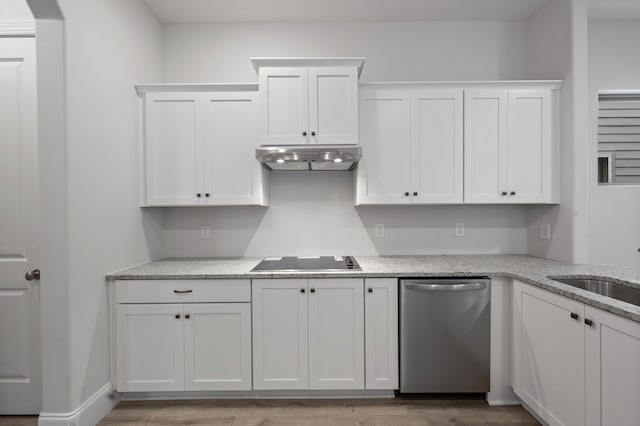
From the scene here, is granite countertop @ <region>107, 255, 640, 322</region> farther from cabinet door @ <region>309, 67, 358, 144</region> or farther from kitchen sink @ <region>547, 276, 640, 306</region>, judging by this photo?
cabinet door @ <region>309, 67, 358, 144</region>

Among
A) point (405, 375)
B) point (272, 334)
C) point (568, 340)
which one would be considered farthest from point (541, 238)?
point (272, 334)

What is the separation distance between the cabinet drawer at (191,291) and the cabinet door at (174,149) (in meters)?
0.70

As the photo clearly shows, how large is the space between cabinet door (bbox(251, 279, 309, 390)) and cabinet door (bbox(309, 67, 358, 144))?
115cm

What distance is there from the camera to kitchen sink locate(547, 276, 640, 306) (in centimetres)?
189

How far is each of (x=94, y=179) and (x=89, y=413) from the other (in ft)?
4.86

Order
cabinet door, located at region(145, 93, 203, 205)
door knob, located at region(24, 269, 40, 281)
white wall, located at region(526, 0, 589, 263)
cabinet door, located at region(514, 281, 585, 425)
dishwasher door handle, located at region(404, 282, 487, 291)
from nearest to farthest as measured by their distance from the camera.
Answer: cabinet door, located at region(514, 281, 585, 425) → door knob, located at region(24, 269, 40, 281) → dishwasher door handle, located at region(404, 282, 487, 291) → white wall, located at region(526, 0, 589, 263) → cabinet door, located at region(145, 93, 203, 205)

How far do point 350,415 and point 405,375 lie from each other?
461 millimetres

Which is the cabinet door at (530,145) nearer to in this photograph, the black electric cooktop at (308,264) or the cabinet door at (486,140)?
the cabinet door at (486,140)

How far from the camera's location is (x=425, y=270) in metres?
2.29

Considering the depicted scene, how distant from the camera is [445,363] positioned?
223 centimetres

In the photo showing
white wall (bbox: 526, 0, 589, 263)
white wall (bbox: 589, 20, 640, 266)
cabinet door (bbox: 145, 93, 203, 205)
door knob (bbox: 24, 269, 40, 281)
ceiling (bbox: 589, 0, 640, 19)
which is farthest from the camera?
white wall (bbox: 589, 20, 640, 266)

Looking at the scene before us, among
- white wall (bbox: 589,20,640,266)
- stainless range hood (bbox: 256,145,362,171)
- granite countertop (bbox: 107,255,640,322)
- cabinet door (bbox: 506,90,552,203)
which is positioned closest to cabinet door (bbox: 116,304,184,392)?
granite countertop (bbox: 107,255,640,322)

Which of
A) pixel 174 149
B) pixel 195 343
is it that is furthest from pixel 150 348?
pixel 174 149

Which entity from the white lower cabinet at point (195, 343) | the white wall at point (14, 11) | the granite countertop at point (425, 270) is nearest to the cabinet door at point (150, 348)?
the white lower cabinet at point (195, 343)
